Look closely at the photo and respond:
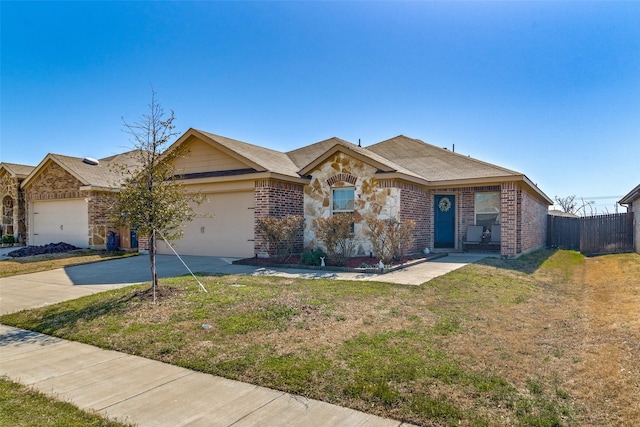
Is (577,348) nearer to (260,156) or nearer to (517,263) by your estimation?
(517,263)

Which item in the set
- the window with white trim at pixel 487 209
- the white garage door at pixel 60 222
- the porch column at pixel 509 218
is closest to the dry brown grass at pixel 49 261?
the white garage door at pixel 60 222

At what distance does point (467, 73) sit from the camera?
42.4 feet

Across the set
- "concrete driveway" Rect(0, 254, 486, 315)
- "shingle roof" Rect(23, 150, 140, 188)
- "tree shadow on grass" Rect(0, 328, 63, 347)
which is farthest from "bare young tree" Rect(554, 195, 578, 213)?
"tree shadow on grass" Rect(0, 328, 63, 347)

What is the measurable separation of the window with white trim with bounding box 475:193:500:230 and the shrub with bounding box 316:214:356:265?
6.99 meters

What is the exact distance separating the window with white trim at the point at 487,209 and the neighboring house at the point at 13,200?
22346 millimetres

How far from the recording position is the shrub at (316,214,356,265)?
11.3 metres

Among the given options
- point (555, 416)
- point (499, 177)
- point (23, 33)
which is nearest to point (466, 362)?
Answer: point (555, 416)

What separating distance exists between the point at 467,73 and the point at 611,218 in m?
11.6

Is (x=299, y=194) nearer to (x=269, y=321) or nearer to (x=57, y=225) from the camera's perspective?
(x=269, y=321)

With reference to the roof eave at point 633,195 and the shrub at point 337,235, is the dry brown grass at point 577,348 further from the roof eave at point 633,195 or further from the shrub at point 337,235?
the roof eave at point 633,195

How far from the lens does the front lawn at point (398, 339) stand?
139 inches

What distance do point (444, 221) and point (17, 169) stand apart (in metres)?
22.3

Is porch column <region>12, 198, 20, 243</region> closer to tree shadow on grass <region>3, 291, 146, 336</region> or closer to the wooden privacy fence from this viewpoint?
tree shadow on grass <region>3, 291, 146, 336</region>

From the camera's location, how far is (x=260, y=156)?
1495cm
